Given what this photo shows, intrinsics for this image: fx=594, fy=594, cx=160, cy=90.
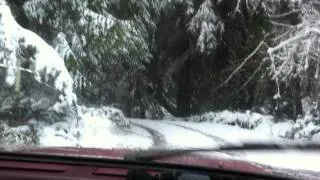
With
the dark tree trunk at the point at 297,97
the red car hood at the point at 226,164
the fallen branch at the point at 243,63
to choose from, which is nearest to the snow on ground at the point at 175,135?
the fallen branch at the point at 243,63

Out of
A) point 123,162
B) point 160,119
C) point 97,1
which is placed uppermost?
point 97,1

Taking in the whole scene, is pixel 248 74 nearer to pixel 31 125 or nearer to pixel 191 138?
pixel 191 138

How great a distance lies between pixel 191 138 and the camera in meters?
1.91

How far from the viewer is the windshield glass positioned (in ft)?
6.32

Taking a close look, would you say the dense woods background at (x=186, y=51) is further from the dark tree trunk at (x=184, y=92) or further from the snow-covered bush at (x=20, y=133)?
the snow-covered bush at (x=20, y=133)

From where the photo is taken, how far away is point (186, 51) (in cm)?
199

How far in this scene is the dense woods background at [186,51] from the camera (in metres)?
1.93

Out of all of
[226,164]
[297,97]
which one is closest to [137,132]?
[297,97]

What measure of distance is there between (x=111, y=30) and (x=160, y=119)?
1.15 ft

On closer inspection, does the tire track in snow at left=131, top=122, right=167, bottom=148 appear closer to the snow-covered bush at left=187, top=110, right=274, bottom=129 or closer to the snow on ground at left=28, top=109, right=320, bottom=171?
the snow on ground at left=28, top=109, right=320, bottom=171

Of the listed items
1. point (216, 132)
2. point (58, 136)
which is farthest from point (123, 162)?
point (58, 136)

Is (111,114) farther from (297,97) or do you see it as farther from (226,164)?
(226,164)

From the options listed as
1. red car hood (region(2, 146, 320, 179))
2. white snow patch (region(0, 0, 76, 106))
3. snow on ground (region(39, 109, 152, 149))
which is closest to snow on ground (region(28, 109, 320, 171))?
snow on ground (region(39, 109, 152, 149))

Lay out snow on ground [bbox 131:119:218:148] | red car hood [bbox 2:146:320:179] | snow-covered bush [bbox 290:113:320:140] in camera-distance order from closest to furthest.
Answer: red car hood [bbox 2:146:320:179] < snow-covered bush [bbox 290:113:320:140] < snow on ground [bbox 131:119:218:148]
